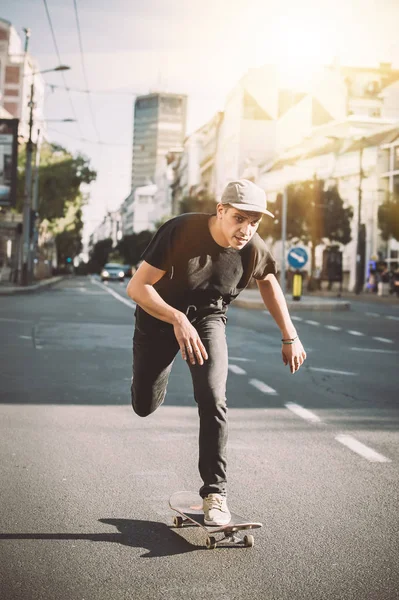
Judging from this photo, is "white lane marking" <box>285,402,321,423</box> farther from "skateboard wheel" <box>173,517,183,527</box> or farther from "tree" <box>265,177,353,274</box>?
"tree" <box>265,177,353,274</box>

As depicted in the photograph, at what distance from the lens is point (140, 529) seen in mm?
4477

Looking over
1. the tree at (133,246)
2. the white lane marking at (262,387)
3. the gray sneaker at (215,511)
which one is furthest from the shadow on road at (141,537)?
the tree at (133,246)

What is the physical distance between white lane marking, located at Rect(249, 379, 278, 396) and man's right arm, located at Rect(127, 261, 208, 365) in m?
5.45

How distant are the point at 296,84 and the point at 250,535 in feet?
346

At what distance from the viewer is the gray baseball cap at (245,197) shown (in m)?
4.18

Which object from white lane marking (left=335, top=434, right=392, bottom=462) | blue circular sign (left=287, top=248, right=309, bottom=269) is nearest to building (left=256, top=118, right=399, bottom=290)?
blue circular sign (left=287, top=248, right=309, bottom=269)

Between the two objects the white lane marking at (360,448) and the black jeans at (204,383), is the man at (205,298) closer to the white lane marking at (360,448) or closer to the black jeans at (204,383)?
the black jeans at (204,383)

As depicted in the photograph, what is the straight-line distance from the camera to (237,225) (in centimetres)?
423

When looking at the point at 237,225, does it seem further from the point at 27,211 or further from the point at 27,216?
the point at 27,211

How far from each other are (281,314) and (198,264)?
556 millimetres

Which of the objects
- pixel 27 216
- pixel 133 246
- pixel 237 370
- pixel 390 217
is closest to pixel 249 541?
pixel 237 370

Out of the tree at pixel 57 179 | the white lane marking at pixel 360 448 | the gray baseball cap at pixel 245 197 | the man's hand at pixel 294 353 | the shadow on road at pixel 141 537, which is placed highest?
the tree at pixel 57 179

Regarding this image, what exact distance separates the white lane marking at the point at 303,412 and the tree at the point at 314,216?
47734mm

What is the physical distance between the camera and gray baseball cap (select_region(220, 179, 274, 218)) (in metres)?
4.18
